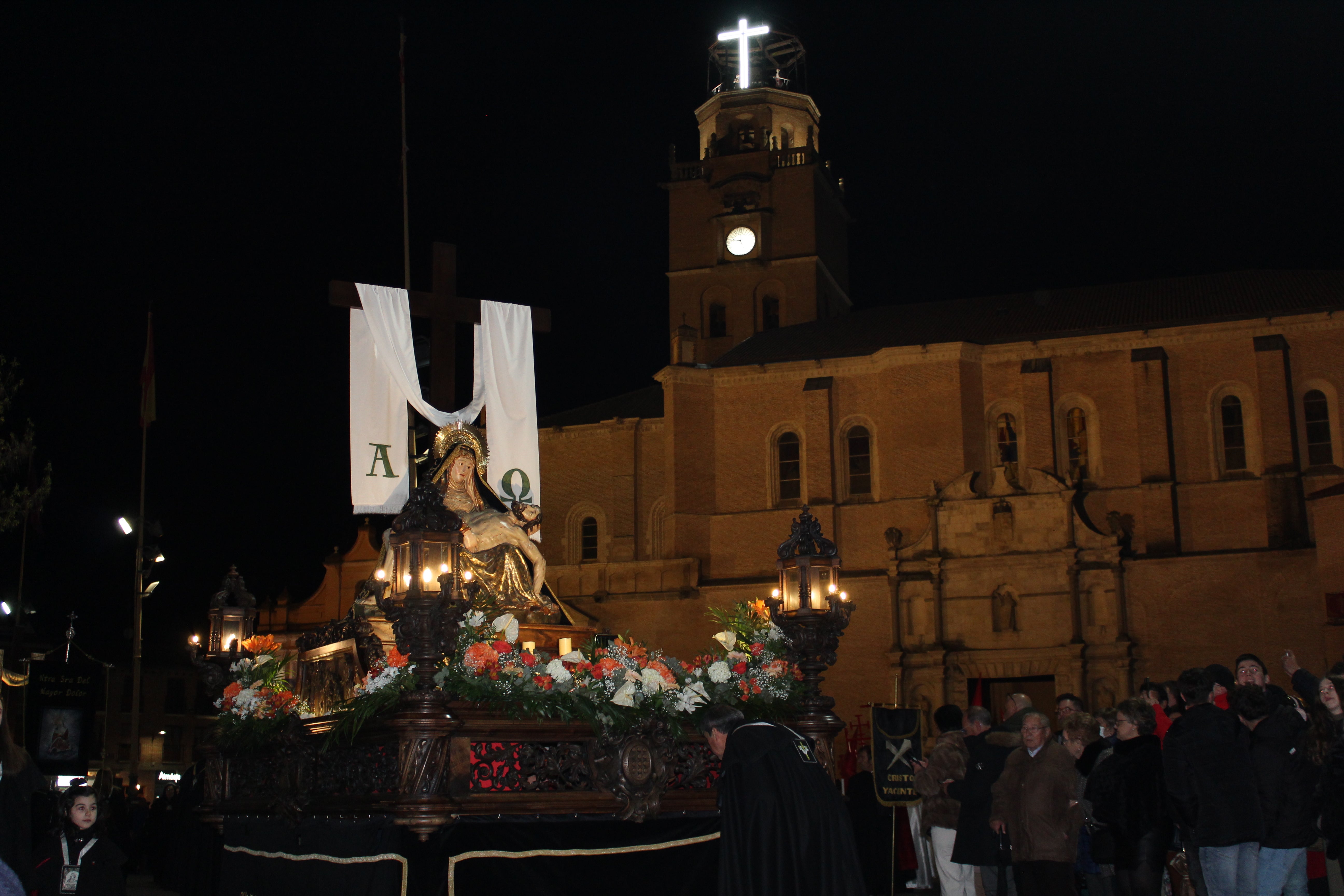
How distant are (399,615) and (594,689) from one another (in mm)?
1400

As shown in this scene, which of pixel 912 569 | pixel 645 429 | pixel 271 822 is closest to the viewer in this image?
pixel 271 822

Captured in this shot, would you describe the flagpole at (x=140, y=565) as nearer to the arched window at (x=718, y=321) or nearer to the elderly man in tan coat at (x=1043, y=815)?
the elderly man in tan coat at (x=1043, y=815)

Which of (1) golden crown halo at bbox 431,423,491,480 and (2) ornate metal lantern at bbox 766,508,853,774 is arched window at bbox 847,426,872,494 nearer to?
(1) golden crown halo at bbox 431,423,491,480

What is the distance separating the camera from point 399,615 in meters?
8.41

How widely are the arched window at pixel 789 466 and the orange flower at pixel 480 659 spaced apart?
1217 inches

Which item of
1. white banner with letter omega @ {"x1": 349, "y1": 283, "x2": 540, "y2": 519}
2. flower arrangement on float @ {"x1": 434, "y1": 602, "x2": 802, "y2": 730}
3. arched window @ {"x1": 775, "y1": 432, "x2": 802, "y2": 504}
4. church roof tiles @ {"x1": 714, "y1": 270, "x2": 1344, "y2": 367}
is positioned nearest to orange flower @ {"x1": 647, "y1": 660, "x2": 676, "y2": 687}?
flower arrangement on float @ {"x1": 434, "y1": 602, "x2": 802, "y2": 730}

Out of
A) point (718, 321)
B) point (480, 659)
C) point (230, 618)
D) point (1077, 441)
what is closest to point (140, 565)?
point (230, 618)

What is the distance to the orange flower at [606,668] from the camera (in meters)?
9.14

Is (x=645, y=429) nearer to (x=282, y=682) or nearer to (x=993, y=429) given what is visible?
(x=993, y=429)

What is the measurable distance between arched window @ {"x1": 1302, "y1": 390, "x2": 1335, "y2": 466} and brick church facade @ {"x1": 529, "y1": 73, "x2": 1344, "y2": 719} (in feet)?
0.18

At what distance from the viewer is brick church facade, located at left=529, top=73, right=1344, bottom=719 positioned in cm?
3384

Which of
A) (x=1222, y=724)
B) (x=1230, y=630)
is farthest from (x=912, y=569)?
(x=1222, y=724)

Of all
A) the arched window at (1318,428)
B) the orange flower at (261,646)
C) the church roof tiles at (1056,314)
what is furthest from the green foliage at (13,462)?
the arched window at (1318,428)

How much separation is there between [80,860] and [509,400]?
6.06m
